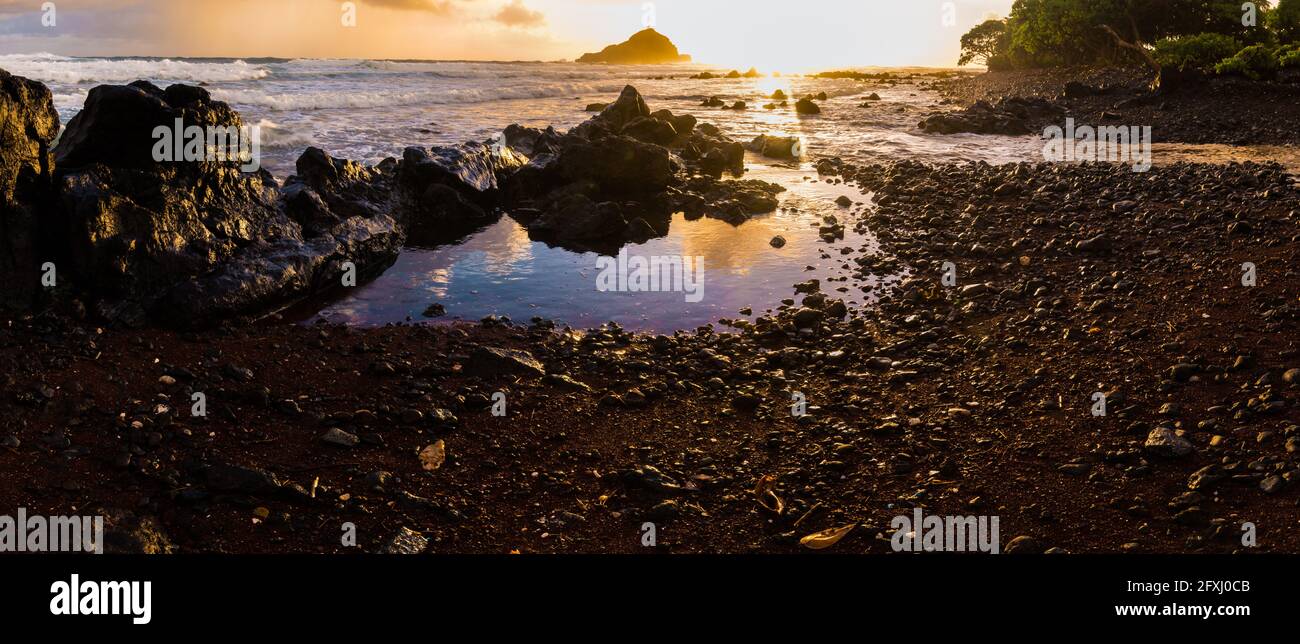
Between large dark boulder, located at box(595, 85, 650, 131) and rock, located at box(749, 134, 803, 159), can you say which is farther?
rock, located at box(749, 134, 803, 159)

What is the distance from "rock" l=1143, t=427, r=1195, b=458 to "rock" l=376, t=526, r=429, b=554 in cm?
580

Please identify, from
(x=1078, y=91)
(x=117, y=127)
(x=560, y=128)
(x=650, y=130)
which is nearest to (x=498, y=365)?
(x=117, y=127)

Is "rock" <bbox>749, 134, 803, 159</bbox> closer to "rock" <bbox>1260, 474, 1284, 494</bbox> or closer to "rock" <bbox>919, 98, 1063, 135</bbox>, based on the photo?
"rock" <bbox>919, 98, 1063, 135</bbox>

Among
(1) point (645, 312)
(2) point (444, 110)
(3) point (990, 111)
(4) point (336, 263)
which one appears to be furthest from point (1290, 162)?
(2) point (444, 110)

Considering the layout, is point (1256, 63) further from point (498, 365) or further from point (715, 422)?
point (498, 365)

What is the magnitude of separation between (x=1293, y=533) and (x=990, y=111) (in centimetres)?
3358

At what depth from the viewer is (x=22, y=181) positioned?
28.1ft

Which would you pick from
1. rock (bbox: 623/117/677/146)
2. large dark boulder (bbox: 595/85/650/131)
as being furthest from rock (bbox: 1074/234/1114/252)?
large dark boulder (bbox: 595/85/650/131)

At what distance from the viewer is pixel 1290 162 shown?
18.5 meters

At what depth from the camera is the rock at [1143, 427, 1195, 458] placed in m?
5.82

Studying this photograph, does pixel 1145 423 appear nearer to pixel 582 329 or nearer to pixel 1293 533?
pixel 1293 533

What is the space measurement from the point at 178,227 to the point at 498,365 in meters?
5.13

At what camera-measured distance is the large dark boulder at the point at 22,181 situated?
26.8 feet

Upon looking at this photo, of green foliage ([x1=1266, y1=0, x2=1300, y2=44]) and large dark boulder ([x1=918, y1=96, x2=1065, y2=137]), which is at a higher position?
green foliage ([x1=1266, y1=0, x2=1300, y2=44])
